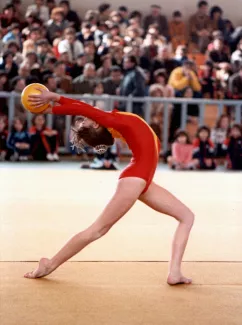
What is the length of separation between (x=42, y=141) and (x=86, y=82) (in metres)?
1.51

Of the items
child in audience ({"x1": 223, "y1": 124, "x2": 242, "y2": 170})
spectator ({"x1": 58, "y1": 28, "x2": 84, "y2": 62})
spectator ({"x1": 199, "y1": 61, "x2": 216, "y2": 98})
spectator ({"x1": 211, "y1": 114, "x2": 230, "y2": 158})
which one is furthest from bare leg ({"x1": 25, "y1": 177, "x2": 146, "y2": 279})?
spectator ({"x1": 58, "y1": 28, "x2": 84, "y2": 62})

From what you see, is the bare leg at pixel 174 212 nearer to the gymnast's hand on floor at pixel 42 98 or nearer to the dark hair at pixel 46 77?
the gymnast's hand on floor at pixel 42 98

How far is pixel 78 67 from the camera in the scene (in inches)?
641

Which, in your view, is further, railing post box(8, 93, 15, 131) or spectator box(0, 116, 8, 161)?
railing post box(8, 93, 15, 131)

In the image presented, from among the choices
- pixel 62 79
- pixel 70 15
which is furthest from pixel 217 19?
pixel 62 79

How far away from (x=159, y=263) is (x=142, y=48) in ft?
39.1

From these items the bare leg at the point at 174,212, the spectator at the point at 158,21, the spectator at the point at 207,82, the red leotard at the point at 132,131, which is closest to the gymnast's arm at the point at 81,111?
the red leotard at the point at 132,131

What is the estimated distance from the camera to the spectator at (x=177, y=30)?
832 inches

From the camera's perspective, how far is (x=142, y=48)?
17594 mm

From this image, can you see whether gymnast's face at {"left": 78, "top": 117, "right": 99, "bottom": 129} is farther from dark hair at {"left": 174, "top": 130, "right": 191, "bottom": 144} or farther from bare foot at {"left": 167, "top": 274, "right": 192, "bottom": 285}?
dark hair at {"left": 174, "top": 130, "right": 191, "bottom": 144}

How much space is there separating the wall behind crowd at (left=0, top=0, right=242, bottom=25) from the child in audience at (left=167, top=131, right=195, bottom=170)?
→ 7792 mm

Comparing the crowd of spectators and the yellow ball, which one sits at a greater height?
the yellow ball

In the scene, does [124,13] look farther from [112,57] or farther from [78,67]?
[78,67]

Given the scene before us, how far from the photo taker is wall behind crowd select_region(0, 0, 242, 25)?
21141 mm
